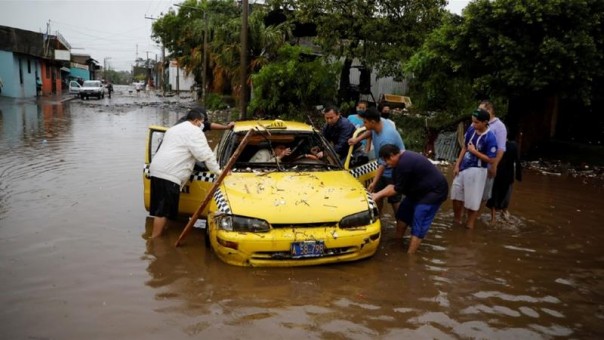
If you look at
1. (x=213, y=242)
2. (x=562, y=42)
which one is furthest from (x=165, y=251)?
(x=562, y=42)

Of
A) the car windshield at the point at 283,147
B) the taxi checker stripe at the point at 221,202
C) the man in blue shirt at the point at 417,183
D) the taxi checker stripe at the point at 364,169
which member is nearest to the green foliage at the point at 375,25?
the taxi checker stripe at the point at 364,169

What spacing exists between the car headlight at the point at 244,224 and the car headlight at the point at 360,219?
31.4 inches

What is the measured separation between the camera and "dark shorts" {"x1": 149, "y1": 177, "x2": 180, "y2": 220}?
591 centimetres

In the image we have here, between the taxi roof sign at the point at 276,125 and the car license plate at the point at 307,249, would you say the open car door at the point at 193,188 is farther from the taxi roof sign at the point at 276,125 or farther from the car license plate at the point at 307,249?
the car license plate at the point at 307,249

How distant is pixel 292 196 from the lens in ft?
16.9

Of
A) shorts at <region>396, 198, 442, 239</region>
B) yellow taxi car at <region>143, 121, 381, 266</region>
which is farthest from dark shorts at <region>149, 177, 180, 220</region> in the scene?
shorts at <region>396, 198, 442, 239</region>

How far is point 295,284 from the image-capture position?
15.7ft

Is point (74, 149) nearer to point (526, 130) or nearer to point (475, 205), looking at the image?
point (475, 205)

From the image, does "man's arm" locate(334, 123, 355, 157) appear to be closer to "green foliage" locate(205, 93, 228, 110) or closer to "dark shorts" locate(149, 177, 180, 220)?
"dark shorts" locate(149, 177, 180, 220)

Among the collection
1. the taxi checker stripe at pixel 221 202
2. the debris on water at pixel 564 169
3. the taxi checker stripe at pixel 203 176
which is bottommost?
the debris on water at pixel 564 169

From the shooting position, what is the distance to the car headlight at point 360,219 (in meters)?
5.04

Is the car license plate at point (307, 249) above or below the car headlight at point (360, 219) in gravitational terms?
below

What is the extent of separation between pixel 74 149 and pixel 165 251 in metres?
8.79

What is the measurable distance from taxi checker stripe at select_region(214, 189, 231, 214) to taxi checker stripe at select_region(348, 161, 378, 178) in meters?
2.08
